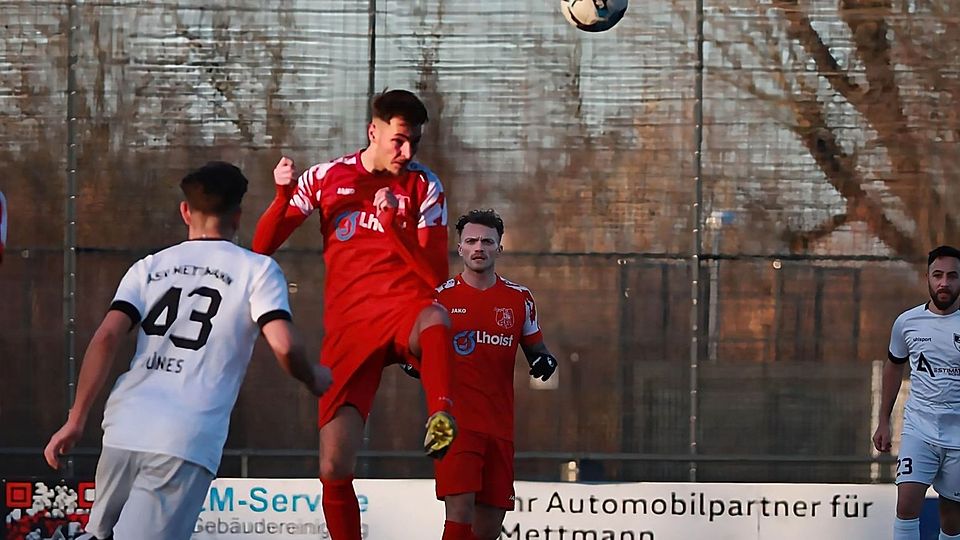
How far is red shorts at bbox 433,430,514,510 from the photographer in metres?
6.49

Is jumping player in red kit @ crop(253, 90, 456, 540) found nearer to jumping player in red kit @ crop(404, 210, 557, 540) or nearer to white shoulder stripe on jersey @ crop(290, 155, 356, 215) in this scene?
white shoulder stripe on jersey @ crop(290, 155, 356, 215)

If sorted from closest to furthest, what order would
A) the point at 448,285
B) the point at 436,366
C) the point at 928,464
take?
the point at 436,366 → the point at 448,285 → the point at 928,464

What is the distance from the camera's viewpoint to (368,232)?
6.39 m

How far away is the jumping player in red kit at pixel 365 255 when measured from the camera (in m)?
6.27

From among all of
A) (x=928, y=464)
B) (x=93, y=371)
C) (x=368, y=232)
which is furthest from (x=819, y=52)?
(x=93, y=371)

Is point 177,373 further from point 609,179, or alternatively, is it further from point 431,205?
point 609,179

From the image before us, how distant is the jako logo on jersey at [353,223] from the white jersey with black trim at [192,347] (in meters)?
1.64

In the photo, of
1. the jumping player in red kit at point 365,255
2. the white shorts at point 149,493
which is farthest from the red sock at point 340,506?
the white shorts at point 149,493

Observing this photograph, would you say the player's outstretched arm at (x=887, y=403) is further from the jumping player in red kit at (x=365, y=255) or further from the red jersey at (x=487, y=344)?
the jumping player in red kit at (x=365, y=255)

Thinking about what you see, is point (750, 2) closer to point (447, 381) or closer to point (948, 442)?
point (948, 442)

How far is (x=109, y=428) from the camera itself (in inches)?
184

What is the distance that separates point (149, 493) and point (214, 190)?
96cm

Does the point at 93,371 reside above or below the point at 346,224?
below

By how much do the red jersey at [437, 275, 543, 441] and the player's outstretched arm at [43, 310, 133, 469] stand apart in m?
2.22
